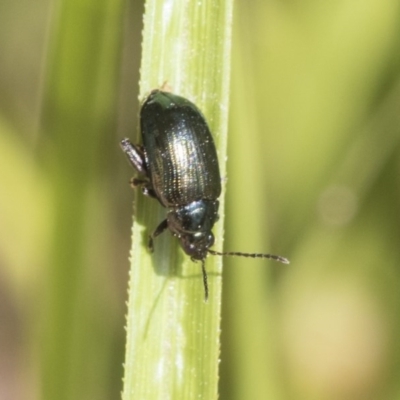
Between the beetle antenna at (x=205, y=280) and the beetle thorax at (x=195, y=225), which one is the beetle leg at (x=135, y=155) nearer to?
the beetle thorax at (x=195, y=225)

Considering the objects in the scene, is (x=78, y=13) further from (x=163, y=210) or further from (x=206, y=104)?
(x=163, y=210)

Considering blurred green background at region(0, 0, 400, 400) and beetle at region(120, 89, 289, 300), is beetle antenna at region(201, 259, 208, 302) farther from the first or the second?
blurred green background at region(0, 0, 400, 400)

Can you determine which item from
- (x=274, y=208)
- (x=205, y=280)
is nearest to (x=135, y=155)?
(x=205, y=280)

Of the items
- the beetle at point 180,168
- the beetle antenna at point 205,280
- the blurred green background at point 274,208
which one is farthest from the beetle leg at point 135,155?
the beetle antenna at point 205,280

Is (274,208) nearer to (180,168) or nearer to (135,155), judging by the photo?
(180,168)

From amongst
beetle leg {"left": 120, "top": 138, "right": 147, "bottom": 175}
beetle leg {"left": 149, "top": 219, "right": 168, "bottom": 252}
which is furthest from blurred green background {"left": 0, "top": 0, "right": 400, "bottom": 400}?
beetle leg {"left": 149, "top": 219, "right": 168, "bottom": 252}

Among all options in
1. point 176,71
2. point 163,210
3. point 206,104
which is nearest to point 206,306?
point 163,210
